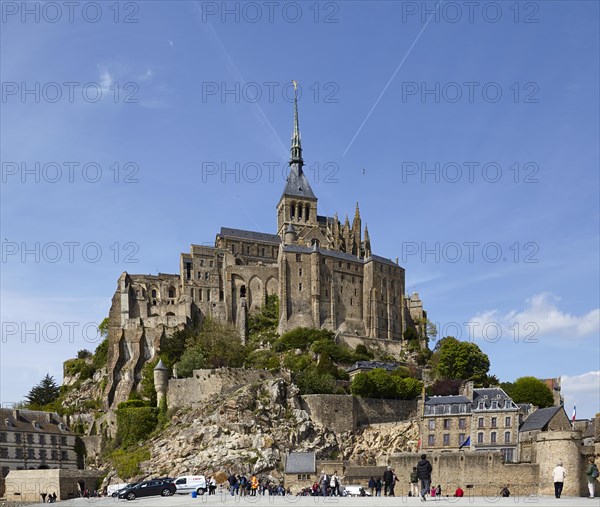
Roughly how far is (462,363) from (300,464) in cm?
3038

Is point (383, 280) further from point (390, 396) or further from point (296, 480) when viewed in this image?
point (296, 480)

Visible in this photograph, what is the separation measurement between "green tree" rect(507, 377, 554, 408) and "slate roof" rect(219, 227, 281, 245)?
41.4 m

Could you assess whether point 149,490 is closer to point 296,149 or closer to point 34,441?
point 34,441

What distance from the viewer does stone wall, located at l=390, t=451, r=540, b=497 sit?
47.6m

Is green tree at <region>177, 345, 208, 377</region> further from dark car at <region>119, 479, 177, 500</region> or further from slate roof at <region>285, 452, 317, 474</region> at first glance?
dark car at <region>119, 479, 177, 500</region>

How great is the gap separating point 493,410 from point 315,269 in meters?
35.1

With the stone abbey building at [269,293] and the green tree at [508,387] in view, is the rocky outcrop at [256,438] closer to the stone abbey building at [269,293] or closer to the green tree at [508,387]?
the green tree at [508,387]

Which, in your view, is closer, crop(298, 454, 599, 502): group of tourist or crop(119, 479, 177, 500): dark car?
crop(298, 454, 599, 502): group of tourist

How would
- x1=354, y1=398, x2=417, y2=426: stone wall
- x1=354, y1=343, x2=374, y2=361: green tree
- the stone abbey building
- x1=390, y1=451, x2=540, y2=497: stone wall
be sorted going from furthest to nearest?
the stone abbey building → x1=354, y1=343, x2=374, y2=361: green tree → x1=354, y1=398, x2=417, y2=426: stone wall → x1=390, y1=451, x2=540, y2=497: stone wall

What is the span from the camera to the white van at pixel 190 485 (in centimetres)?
4452

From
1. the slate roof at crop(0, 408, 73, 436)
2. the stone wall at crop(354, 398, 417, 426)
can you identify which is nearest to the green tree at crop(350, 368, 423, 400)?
the stone wall at crop(354, 398, 417, 426)

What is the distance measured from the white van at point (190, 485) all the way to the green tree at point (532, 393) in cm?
3492

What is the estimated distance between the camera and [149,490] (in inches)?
1559

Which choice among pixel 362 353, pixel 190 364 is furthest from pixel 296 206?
pixel 190 364
